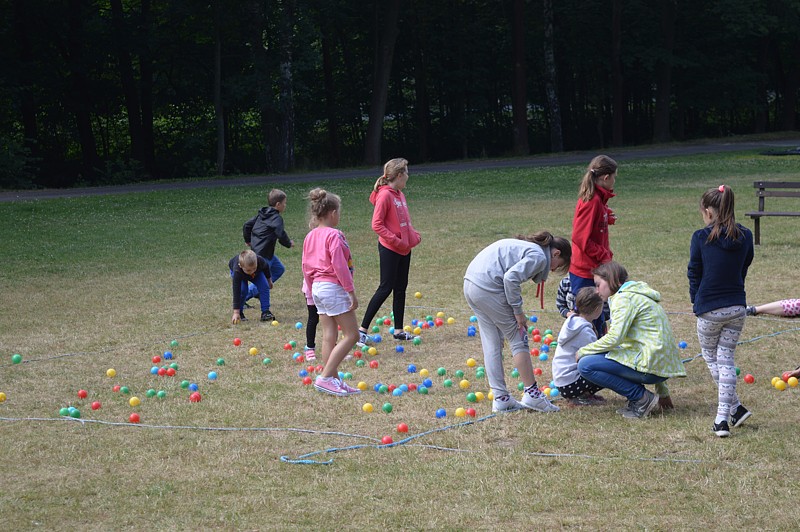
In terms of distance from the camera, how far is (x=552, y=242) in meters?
6.40

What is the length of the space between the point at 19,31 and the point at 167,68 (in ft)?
18.7

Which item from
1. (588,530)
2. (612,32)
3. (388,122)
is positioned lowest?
(588,530)

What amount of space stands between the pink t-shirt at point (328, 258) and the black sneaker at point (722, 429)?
2895 millimetres

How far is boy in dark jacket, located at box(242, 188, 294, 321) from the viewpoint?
402 inches

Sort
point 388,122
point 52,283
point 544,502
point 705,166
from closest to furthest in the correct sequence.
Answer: point 544,502 < point 52,283 < point 705,166 < point 388,122

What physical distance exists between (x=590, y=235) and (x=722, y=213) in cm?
154

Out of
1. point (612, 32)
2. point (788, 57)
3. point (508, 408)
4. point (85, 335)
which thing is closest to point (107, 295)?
point (85, 335)

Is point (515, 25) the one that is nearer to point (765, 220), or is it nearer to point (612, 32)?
point (612, 32)

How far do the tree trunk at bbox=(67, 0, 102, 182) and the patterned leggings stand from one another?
32.5 metres

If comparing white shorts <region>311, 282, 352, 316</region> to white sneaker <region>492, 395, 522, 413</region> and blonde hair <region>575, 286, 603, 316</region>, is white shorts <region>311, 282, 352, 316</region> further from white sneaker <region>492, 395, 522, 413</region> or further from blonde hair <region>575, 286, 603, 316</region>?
blonde hair <region>575, 286, 603, 316</region>

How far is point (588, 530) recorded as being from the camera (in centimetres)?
450

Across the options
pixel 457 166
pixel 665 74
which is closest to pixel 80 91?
pixel 457 166

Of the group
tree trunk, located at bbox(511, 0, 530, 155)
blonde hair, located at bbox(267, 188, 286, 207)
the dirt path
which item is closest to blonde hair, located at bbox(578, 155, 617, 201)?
blonde hair, located at bbox(267, 188, 286, 207)

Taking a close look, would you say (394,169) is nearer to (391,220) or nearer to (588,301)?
(391,220)
